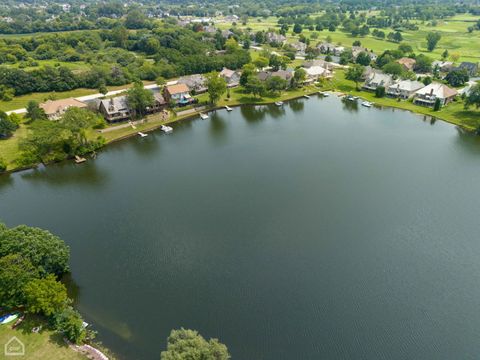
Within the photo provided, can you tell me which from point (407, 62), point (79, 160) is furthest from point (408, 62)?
point (79, 160)

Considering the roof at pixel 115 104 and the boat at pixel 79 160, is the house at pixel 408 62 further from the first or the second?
the boat at pixel 79 160

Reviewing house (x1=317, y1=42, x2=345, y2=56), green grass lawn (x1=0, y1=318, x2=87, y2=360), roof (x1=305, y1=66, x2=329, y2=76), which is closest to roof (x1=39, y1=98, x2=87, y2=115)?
green grass lawn (x1=0, y1=318, x2=87, y2=360)

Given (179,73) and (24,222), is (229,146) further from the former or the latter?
(179,73)

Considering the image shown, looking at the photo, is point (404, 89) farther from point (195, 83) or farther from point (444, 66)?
point (195, 83)

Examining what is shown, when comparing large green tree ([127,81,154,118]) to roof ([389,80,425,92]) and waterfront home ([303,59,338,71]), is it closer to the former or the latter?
waterfront home ([303,59,338,71])

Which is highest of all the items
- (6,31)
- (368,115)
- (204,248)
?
(6,31)

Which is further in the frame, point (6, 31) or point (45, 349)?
point (6, 31)

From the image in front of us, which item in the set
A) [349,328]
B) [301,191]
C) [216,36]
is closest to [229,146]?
[301,191]
